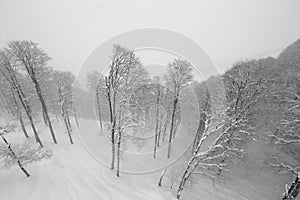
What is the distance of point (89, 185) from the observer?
33.3 ft

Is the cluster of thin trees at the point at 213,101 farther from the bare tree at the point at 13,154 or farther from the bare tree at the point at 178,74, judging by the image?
the bare tree at the point at 13,154

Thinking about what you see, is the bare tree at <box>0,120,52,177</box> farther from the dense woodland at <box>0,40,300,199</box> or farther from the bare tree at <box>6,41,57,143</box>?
the bare tree at <box>6,41,57,143</box>

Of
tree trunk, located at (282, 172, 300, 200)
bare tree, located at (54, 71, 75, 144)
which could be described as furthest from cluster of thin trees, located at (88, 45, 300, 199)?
bare tree, located at (54, 71, 75, 144)

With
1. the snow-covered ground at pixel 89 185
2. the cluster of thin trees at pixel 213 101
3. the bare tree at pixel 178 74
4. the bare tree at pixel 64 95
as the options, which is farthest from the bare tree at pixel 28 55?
the bare tree at pixel 178 74

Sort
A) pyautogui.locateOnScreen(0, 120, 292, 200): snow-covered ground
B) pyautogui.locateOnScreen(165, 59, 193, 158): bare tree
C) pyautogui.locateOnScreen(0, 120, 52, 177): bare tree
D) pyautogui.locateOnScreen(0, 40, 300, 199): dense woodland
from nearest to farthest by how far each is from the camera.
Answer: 1. pyautogui.locateOnScreen(0, 40, 300, 199): dense woodland
2. pyautogui.locateOnScreen(0, 120, 292, 200): snow-covered ground
3. pyautogui.locateOnScreen(0, 120, 52, 177): bare tree
4. pyautogui.locateOnScreen(165, 59, 193, 158): bare tree

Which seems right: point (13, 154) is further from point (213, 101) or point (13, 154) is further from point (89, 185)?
point (213, 101)

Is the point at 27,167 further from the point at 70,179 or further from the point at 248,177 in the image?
the point at 248,177

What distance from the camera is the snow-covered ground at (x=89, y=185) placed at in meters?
9.28

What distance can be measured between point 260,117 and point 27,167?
21864 mm

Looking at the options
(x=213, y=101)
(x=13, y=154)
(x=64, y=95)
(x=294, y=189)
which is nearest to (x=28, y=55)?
(x=64, y=95)

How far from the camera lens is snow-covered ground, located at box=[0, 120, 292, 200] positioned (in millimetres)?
9281

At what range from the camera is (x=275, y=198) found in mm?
11750

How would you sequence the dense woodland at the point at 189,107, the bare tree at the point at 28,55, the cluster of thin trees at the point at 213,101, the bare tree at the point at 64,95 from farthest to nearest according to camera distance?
the bare tree at the point at 64,95, the bare tree at the point at 28,55, the dense woodland at the point at 189,107, the cluster of thin trees at the point at 213,101

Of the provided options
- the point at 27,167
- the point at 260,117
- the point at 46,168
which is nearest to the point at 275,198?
the point at 260,117
